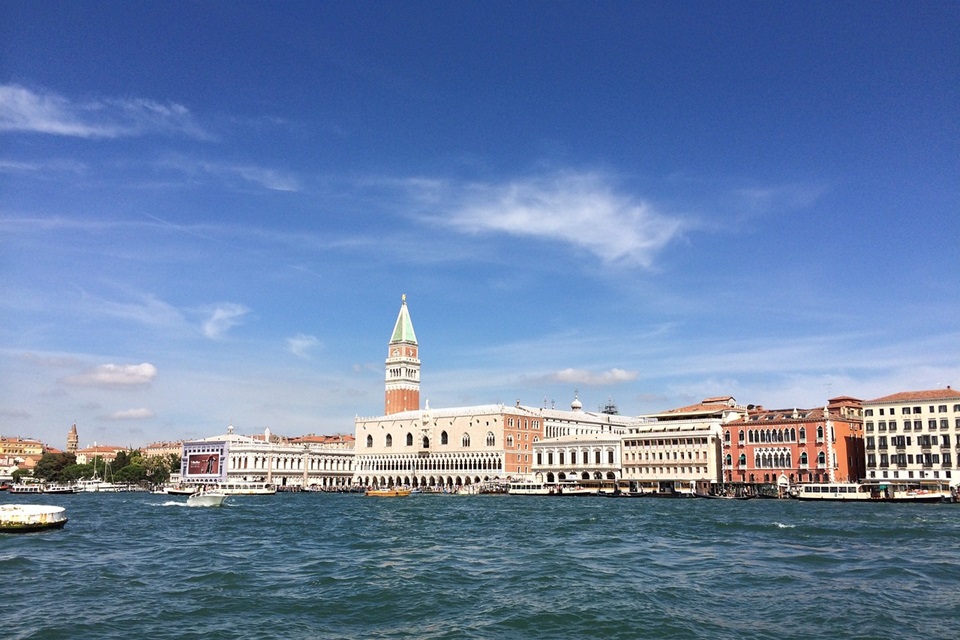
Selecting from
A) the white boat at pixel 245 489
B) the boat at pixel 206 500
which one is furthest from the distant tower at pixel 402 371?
the boat at pixel 206 500

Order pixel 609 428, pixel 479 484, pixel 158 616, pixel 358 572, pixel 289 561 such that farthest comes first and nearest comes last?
pixel 609 428 < pixel 479 484 < pixel 289 561 < pixel 358 572 < pixel 158 616

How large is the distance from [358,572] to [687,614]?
989cm

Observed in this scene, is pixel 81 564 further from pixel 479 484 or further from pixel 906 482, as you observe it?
pixel 479 484

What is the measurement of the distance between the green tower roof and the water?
3796 inches

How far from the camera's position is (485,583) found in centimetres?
2203

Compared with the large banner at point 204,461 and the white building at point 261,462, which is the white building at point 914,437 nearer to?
the white building at point 261,462

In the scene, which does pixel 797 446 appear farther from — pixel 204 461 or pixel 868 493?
pixel 204 461

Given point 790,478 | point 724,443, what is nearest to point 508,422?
point 724,443

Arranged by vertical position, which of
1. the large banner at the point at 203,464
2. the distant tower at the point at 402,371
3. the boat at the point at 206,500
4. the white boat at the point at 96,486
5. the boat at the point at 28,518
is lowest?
the white boat at the point at 96,486

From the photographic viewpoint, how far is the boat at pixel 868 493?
214ft

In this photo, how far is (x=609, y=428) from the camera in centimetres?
11244

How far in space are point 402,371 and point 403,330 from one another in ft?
22.3

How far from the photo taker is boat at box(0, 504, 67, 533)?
110 feet

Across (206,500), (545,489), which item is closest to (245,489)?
(206,500)
